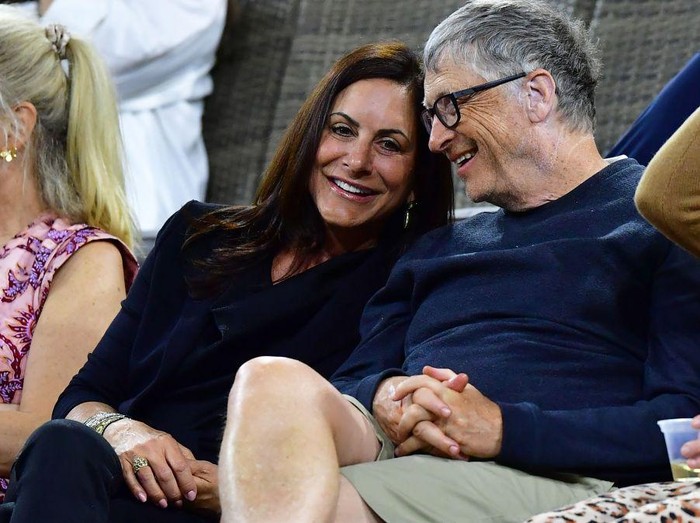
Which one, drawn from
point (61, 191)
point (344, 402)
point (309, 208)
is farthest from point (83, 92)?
point (344, 402)

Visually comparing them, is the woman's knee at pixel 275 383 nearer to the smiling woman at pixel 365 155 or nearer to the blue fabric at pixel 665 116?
the smiling woman at pixel 365 155

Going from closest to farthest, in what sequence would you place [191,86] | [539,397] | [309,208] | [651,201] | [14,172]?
[651,201]
[539,397]
[309,208]
[14,172]
[191,86]

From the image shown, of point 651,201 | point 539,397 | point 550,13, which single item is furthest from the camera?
point 550,13

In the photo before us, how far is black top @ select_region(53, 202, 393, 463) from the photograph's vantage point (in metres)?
2.19

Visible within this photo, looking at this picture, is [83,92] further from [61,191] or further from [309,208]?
[309,208]

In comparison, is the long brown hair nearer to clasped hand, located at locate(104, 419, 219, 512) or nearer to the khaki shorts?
clasped hand, located at locate(104, 419, 219, 512)

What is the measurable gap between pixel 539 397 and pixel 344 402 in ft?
0.96

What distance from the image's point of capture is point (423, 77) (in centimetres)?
231

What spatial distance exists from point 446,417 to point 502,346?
189mm

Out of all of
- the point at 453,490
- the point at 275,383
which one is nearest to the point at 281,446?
the point at 275,383

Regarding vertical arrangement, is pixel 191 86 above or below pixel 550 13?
below

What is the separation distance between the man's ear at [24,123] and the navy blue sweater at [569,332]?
0.81 meters

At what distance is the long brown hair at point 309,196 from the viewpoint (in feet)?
7.50

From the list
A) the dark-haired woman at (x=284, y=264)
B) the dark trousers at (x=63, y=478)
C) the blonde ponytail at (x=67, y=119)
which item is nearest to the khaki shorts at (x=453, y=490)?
the dark trousers at (x=63, y=478)
